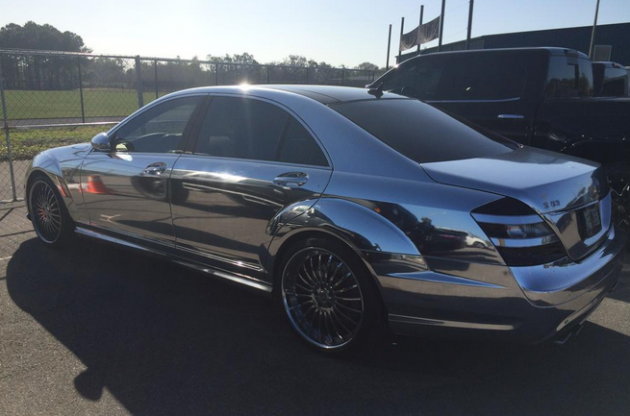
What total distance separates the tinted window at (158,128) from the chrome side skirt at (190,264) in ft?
2.58

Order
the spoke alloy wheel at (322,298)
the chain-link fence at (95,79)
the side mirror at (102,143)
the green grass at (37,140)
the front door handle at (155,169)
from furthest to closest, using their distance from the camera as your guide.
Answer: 1. the green grass at (37,140)
2. the chain-link fence at (95,79)
3. the side mirror at (102,143)
4. the front door handle at (155,169)
5. the spoke alloy wheel at (322,298)

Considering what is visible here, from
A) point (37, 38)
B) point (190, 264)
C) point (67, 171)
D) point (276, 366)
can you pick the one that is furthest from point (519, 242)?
point (37, 38)

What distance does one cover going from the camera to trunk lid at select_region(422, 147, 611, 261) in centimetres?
265

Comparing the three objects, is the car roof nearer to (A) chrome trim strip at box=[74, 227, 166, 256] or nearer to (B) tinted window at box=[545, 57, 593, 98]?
(A) chrome trim strip at box=[74, 227, 166, 256]

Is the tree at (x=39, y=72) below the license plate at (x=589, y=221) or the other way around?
the other way around

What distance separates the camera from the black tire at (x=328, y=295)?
2986 millimetres

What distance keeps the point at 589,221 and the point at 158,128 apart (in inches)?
135

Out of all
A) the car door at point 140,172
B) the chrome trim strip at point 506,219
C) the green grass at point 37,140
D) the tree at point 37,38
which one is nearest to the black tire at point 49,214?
the car door at point 140,172

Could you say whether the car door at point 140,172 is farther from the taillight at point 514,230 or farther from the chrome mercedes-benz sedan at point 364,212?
the taillight at point 514,230

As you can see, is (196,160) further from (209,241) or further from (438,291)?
(438,291)

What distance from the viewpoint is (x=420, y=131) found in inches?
135

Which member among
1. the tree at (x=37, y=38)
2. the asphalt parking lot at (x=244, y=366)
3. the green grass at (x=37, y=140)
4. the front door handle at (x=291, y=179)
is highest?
the tree at (x=37, y=38)

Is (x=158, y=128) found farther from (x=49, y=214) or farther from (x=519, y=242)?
(x=519, y=242)

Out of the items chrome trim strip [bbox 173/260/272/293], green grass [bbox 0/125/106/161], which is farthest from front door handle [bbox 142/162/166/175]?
green grass [bbox 0/125/106/161]
